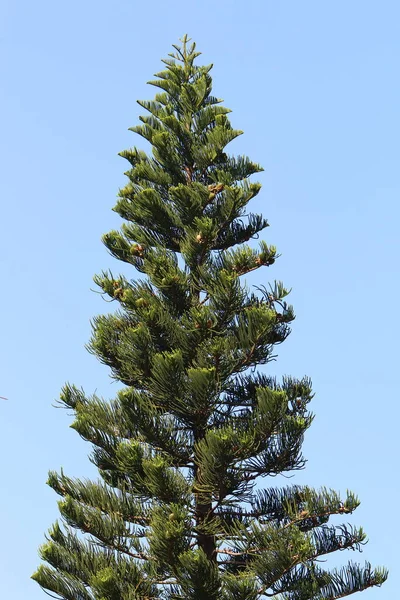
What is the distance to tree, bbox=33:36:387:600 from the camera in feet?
34.1

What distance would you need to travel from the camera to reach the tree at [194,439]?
10398mm

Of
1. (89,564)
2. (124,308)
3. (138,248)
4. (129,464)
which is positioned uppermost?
(138,248)

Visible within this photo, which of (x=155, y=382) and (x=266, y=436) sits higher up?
(x=155, y=382)

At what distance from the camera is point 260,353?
11633 millimetres

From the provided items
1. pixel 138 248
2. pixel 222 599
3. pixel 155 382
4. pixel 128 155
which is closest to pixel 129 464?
pixel 155 382

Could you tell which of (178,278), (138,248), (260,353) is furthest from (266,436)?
(138,248)

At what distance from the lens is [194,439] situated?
11.4m

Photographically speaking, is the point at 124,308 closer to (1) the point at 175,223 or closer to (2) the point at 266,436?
(1) the point at 175,223

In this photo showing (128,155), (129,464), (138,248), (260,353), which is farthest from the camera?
(128,155)

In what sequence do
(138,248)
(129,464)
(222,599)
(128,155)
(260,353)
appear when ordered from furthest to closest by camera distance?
1. (128,155)
2. (138,248)
3. (260,353)
4. (129,464)
5. (222,599)

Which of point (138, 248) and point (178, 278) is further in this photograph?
point (138, 248)

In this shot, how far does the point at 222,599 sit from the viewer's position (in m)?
10.1

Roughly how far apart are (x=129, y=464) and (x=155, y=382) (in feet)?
3.07

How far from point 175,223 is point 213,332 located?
1746mm
